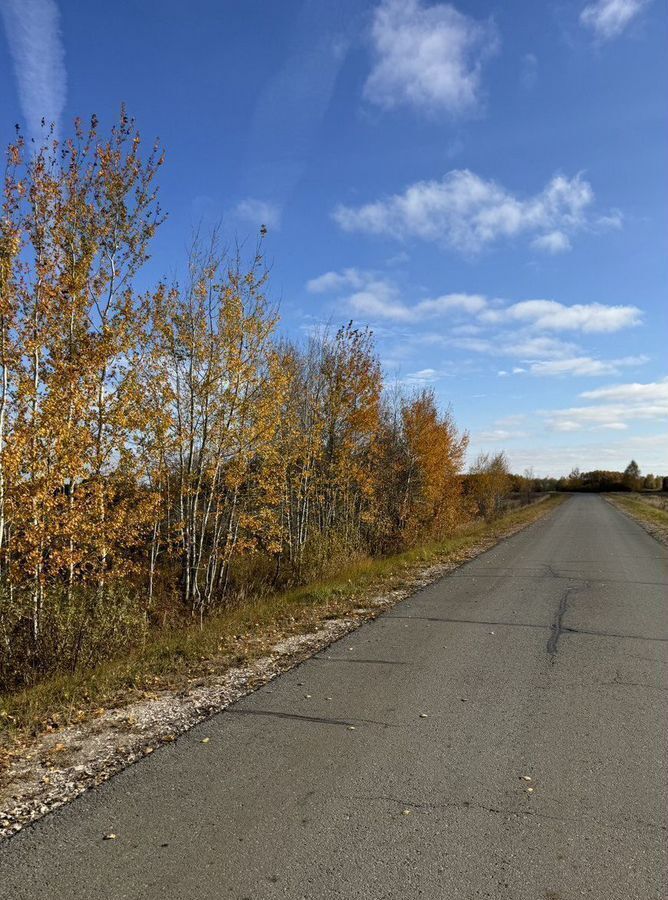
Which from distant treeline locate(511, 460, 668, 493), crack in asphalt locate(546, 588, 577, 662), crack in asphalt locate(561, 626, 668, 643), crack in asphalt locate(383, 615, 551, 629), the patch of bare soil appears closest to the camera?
the patch of bare soil

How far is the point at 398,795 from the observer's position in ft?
12.1

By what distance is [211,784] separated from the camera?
380cm

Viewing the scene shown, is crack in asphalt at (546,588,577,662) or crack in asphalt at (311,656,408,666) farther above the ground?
crack in asphalt at (311,656,408,666)

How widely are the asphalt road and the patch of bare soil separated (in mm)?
174

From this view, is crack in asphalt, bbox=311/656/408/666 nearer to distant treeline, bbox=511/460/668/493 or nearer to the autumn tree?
the autumn tree

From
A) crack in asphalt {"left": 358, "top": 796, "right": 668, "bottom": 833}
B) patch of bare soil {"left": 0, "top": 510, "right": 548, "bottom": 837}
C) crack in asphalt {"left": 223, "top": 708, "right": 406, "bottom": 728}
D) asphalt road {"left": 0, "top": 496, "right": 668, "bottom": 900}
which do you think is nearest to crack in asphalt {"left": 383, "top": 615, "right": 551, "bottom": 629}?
asphalt road {"left": 0, "top": 496, "right": 668, "bottom": 900}

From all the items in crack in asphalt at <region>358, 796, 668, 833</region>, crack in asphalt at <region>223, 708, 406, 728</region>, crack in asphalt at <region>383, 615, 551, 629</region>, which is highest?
crack in asphalt at <region>358, 796, 668, 833</region>

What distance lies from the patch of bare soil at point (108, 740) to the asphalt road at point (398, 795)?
0.57 feet

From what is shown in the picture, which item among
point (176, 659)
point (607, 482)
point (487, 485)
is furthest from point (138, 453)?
point (607, 482)

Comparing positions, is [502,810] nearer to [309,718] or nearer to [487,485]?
[309,718]

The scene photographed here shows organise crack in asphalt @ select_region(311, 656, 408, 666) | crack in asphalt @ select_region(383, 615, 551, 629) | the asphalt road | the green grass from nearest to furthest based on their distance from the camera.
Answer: the asphalt road → the green grass → crack in asphalt @ select_region(311, 656, 408, 666) → crack in asphalt @ select_region(383, 615, 551, 629)

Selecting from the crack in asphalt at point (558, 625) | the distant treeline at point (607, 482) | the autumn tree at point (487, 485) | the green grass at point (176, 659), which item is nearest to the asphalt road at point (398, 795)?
the crack in asphalt at point (558, 625)

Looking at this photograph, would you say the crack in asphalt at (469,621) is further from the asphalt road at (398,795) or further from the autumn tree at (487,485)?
the autumn tree at (487,485)

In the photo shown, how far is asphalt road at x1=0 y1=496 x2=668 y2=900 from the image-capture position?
9.44 feet
